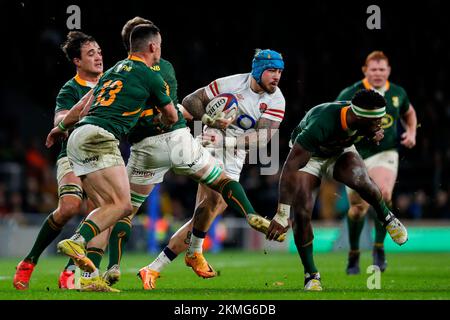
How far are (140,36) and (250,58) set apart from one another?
13.4 metres

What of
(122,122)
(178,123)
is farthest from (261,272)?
(122,122)

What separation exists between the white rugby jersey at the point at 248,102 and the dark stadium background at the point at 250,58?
9.48 meters

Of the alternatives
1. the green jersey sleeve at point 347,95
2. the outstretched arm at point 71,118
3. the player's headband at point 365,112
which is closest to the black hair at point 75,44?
the outstretched arm at point 71,118

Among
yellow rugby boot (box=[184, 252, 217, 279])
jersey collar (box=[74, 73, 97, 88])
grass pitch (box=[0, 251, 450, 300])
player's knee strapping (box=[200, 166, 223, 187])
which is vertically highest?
jersey collar (box=[74, 73, 97, 88])

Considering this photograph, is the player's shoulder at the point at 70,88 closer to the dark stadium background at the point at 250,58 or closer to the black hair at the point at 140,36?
the black hair at the point at 140,36

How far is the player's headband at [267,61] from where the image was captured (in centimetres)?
912

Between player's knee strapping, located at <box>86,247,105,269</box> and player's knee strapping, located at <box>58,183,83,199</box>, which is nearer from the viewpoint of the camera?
player's knee strapping, located at <box>86,247,105,269</box>

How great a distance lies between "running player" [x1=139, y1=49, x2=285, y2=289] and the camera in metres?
9.09

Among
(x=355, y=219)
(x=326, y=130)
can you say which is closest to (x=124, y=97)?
(x=326, y=130)

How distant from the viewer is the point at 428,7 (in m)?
22.7

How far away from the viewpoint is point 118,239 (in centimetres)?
857

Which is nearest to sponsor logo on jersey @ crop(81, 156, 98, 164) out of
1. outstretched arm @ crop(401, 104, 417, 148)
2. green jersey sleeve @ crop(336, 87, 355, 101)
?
green jersey sleeve @ crop(336, 87, 355, 101)

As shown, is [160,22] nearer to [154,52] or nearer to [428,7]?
[428,7]

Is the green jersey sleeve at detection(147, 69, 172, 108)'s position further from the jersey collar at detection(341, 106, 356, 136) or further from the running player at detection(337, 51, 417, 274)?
the running player at detection(337, 51, 417, 274)
